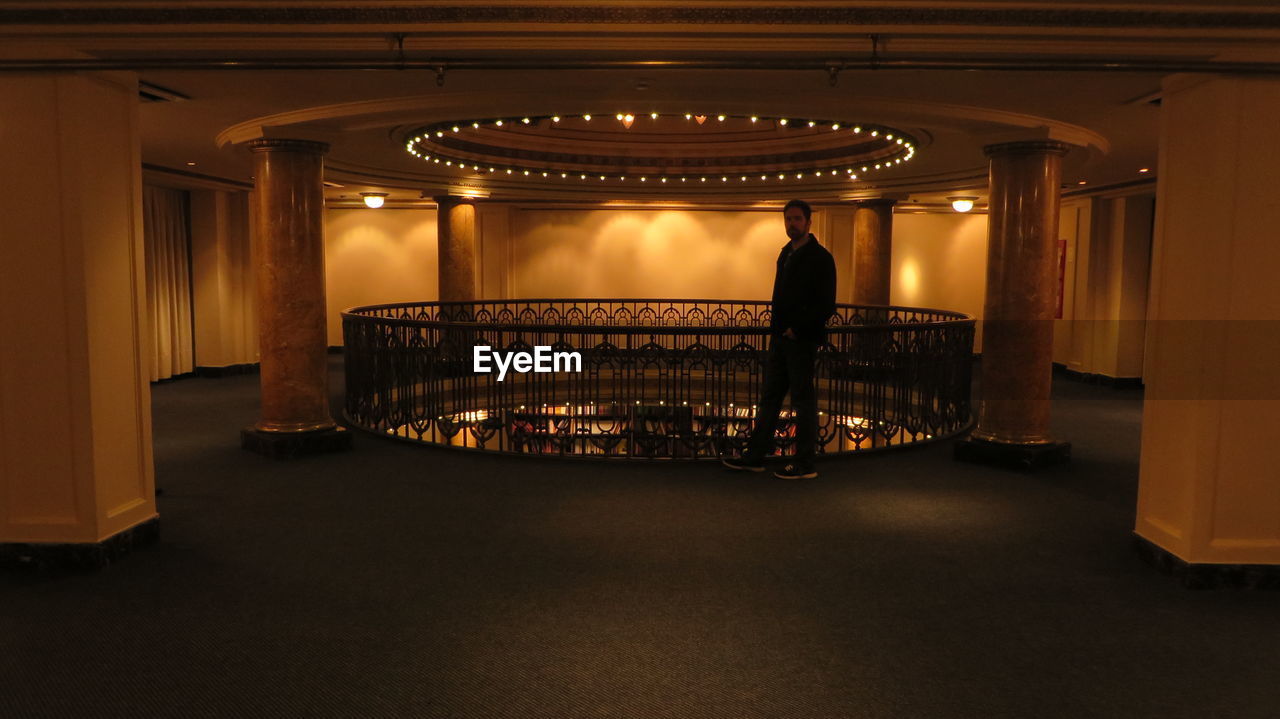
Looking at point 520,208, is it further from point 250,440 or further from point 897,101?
point 897,101

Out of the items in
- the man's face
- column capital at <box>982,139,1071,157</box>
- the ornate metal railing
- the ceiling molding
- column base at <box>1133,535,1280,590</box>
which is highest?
the ceiling molding

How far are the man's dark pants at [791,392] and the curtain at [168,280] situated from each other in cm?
954

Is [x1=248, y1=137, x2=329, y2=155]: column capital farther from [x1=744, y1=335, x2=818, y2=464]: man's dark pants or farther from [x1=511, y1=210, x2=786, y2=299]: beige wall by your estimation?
[x1=511, y1=210, x2=786, y2=299]: beige wall

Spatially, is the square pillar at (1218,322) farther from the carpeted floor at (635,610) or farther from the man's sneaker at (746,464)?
the man's sneaker at (746,464)

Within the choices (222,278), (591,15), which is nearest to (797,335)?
(591,15)

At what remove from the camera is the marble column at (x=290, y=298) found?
751cm

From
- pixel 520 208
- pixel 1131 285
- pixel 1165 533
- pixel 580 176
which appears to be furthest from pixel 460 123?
pixel 1131 285

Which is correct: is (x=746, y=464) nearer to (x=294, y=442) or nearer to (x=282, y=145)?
(x=294, y=442)

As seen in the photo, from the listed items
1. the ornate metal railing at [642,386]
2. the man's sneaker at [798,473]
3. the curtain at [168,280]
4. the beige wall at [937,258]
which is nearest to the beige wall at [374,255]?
the curtain at [168,280]

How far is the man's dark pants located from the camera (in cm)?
641

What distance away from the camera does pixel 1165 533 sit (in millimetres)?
4750

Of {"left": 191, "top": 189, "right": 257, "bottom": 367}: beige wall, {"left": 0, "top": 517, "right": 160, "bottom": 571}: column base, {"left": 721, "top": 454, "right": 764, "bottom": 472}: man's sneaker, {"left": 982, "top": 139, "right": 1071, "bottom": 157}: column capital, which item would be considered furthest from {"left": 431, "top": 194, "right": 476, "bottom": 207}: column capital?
{"left": 0, "top": 517, "right": 160, "bottom": 571}: column base

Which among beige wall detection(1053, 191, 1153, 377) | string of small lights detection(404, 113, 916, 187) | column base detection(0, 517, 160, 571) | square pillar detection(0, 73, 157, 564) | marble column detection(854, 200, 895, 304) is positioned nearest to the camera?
square pillar detection(0, 73, 157, 564)

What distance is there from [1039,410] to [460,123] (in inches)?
223
